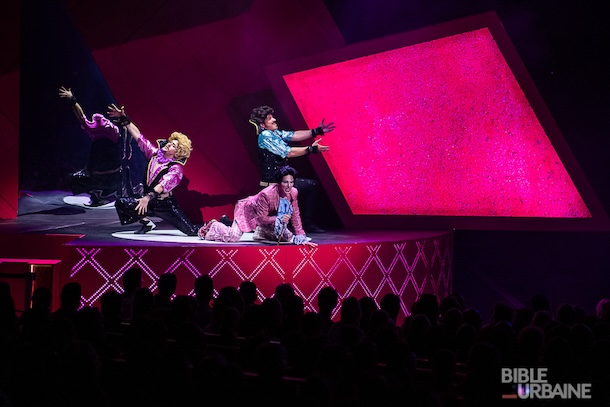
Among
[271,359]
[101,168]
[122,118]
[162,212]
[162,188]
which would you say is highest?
[101,168]

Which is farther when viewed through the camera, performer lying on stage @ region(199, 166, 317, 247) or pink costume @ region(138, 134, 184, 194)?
pink costume @ region(138, 134, 184, 194)

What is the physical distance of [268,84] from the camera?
6.89 meters

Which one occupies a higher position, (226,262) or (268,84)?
Result: (268,84)

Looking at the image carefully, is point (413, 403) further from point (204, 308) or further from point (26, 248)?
point (26, 248)

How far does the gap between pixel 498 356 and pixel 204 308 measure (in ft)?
6.29

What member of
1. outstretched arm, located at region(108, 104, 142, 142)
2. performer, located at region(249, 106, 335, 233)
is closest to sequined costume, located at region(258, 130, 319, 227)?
performer, located at region(249, 106, 335, 233)

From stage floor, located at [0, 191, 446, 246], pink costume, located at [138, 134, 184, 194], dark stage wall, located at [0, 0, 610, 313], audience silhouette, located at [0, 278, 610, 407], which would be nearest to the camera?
audience silhouette, located at [0, 278, 610, 407]

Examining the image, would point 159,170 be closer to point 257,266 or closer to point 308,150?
point 308,150

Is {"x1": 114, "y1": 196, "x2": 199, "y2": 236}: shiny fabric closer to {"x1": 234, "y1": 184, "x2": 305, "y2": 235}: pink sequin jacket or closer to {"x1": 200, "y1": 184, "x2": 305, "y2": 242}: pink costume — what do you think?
{"x1": 200, "y1": 184, "x2": 305, "y2": 242}: pink costume

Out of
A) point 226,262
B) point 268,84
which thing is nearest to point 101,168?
point 268,84

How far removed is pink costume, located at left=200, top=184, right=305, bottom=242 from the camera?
564cm

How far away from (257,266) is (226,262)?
240 mm

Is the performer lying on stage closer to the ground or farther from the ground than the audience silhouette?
farther from the ground

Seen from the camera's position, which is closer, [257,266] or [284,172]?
[257,266]
